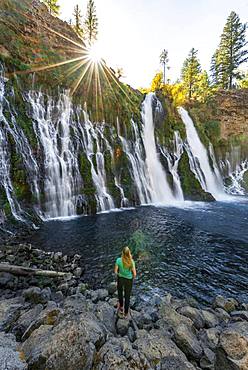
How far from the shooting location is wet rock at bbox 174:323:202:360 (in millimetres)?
4059

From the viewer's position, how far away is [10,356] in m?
3.55

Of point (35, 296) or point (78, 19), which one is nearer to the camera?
point (35, 296)

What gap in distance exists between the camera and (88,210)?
1617 cm

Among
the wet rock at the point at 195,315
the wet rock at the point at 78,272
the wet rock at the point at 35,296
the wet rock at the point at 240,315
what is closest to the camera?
the wet rock at the point at 195,315

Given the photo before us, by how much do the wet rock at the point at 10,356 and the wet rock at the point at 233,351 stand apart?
10.9ft

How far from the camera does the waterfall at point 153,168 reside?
2177 centimetres

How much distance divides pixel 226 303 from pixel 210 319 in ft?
3.72

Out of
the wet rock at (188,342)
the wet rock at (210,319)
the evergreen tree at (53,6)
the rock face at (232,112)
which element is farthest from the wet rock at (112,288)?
the evergreen tree at (53,6)

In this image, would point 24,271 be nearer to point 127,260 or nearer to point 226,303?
point 127,260

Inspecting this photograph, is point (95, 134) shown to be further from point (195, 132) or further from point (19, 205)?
point (195, 132)

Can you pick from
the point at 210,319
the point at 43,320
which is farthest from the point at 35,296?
the point at 210,319

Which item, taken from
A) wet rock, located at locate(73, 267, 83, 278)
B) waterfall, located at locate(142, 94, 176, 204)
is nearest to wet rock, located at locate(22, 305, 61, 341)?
wet rock, located at locate(73, 267, 83, 278)

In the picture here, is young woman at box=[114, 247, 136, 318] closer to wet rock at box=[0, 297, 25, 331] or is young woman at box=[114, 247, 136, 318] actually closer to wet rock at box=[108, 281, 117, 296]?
wet rock at box=[108, 281, 117, 296]

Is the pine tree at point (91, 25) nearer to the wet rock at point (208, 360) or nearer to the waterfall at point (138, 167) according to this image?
the waterfall at point (138, 167)
